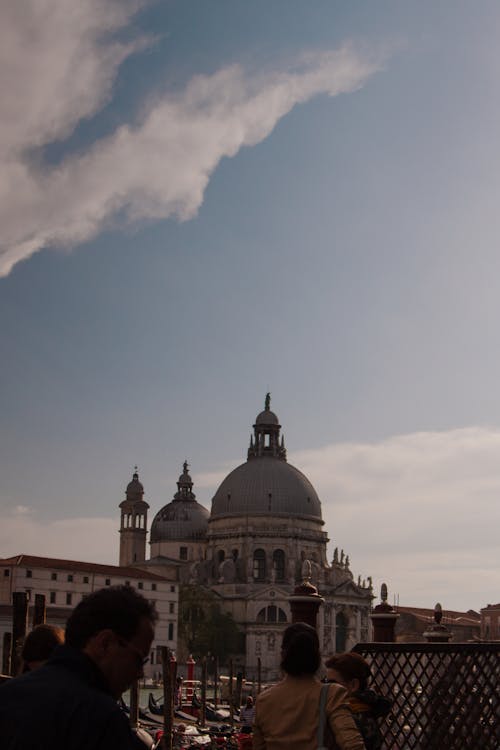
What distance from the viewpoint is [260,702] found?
502 centimetres

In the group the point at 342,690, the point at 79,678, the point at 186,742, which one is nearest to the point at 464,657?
the point at 342,690

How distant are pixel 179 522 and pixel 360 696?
280 feet

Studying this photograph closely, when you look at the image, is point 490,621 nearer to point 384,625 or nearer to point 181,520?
point 181,520

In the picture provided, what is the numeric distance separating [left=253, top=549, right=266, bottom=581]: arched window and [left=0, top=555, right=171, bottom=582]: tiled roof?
1183 cm

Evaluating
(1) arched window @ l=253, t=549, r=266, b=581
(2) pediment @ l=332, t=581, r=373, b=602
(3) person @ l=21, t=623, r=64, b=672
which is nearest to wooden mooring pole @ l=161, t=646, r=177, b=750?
(3) person @ l=21, t=623, r=64, b=672

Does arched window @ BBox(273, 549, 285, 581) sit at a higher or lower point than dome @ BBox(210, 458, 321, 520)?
lower

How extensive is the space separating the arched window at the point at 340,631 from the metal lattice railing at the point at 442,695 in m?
73.8

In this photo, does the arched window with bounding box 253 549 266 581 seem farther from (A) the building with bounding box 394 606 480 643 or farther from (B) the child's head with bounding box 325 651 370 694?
(B) the child's head with bounding box 325 651 370 694

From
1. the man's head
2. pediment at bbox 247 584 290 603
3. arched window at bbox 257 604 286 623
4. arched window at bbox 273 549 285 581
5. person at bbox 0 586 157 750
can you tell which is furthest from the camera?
arched window at bbox 273 549 285 581

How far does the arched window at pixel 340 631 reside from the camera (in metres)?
79.6

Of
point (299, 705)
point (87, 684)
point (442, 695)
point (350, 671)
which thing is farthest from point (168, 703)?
point (87, 684)

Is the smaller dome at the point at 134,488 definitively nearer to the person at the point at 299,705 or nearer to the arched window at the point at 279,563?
the arched window at the point at 279,563

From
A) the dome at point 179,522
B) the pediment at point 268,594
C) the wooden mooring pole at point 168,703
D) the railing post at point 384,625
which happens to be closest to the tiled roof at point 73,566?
the pediment at point 268,594

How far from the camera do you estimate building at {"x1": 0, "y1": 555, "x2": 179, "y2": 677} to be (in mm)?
61062
